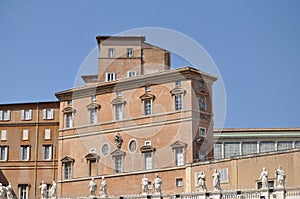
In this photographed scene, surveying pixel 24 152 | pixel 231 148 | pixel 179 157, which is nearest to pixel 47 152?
pixel 24 152

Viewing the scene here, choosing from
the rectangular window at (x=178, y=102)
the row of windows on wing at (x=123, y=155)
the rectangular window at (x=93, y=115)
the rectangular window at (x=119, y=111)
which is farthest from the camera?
the rectangular window at (x=93, y=115)

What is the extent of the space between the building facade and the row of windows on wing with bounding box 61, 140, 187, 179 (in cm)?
433

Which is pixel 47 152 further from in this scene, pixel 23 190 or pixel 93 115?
pixel 93 115

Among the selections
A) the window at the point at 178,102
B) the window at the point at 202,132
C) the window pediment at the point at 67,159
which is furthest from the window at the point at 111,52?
the window at the point at 202,132

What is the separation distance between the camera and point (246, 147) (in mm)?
87125

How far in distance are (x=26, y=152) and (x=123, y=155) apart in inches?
500

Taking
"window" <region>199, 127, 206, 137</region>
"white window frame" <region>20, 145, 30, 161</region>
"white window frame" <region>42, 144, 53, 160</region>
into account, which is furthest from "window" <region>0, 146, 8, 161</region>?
"window" <region>199, 127, 206, 137</region>

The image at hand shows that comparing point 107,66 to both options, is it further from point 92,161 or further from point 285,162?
point 285,162

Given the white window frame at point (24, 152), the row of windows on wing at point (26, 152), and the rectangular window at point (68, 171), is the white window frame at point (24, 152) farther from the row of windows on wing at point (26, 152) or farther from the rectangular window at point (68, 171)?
the rectangular window at point (68, 171)

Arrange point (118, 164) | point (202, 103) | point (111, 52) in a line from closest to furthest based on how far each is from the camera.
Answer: point (202, 103)
point (118, 164)
point (111, 52)

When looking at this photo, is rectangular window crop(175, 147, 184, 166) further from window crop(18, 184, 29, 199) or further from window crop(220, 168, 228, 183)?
window crop(18, 184, 29, 199)

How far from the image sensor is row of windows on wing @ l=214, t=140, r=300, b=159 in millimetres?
86000

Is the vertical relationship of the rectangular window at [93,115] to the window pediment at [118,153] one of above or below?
above

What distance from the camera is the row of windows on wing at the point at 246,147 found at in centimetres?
8600
